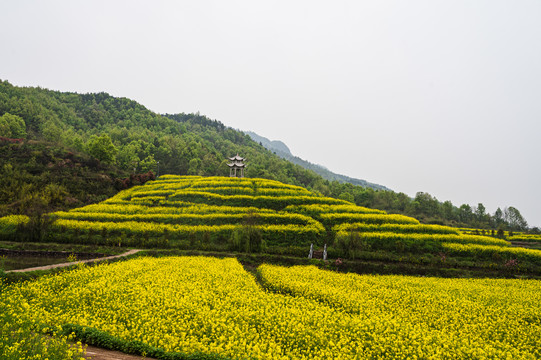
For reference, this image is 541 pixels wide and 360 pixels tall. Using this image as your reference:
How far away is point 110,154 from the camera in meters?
54.5

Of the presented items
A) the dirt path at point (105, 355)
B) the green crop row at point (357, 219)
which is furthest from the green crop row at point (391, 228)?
the dirt path at point (105, 355)

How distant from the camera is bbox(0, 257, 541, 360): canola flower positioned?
28.0ft

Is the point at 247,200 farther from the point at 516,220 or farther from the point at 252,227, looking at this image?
the point at 516,220

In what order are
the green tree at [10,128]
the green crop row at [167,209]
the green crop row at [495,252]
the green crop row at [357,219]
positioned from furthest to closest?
the green tree at [10,128], the green crop row at [357,219], the green crop row at [167,209], the green crop row at [495,252]

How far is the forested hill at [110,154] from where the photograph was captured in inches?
1468

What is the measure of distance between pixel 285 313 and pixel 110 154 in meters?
55.7

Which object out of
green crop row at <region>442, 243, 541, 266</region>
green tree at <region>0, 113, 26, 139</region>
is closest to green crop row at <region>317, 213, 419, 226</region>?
green crop row at <region>442, 243, 541, 266</region>

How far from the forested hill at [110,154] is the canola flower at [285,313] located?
2565 cm

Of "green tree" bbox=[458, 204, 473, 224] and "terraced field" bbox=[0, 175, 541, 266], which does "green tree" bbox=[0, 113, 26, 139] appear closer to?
"terraced field" bbox=[0, 175, 541, 266]

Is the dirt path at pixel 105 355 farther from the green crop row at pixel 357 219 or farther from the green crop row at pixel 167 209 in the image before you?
the green crop row at pixel 357 219

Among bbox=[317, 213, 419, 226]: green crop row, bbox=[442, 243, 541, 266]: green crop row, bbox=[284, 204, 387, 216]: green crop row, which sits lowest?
bbox=[442, 243, 541, 266]: green crop row

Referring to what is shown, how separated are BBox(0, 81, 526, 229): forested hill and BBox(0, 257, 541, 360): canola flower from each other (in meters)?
25.7

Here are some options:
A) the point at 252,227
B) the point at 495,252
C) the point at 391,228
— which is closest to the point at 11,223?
the point at 252,227

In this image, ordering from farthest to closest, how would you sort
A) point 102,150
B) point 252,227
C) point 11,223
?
point 102,150 < point 252,227 < point 11,223
